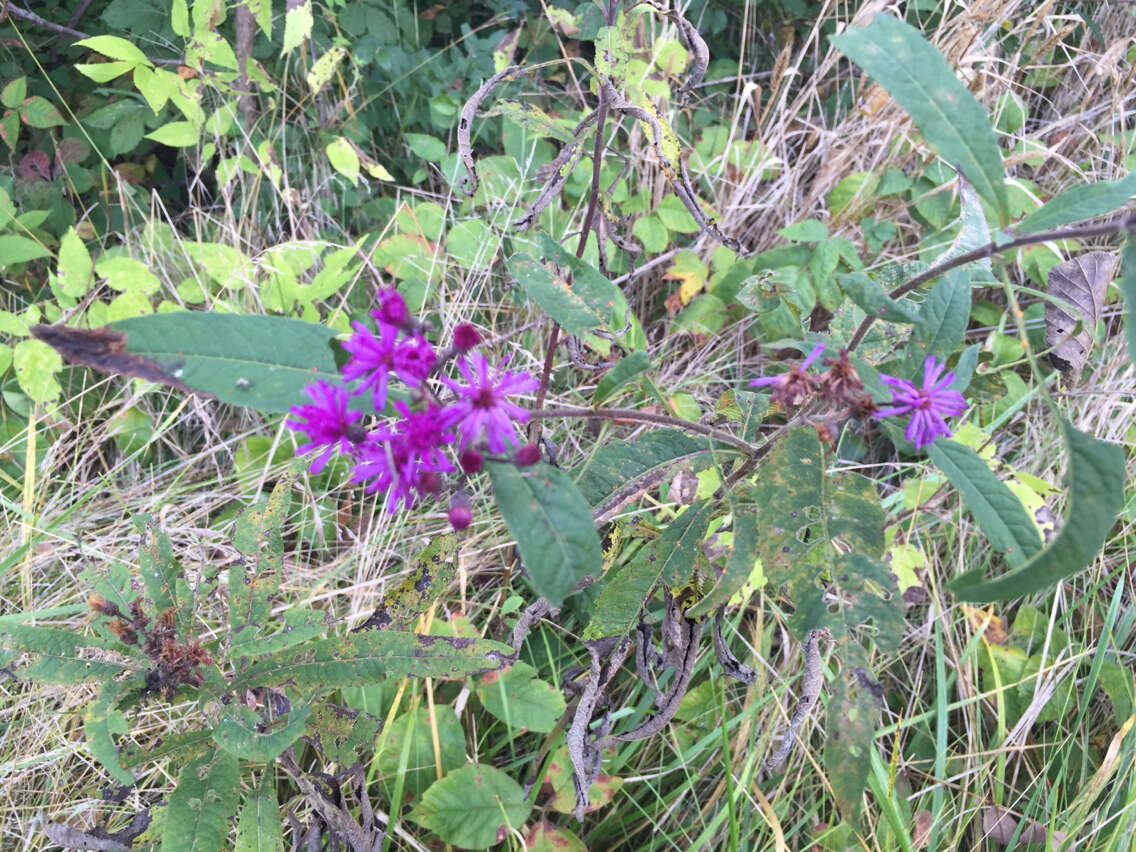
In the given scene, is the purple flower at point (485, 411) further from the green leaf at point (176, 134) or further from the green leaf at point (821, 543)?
the green leaf at point (176, 134)

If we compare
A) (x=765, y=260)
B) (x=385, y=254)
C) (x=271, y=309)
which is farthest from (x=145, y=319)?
(x=765, y=260)

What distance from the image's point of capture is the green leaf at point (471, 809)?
136 centimetres

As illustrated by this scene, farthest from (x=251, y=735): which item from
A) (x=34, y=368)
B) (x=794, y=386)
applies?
(x=34, y=368)

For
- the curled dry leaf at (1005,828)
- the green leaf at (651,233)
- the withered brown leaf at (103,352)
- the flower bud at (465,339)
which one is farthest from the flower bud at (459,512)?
the green leaf at (651,233)

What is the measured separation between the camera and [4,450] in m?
1.94

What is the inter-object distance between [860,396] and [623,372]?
0.26m

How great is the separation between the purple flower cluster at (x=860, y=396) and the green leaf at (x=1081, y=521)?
183 mm

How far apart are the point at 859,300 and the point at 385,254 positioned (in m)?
1.53

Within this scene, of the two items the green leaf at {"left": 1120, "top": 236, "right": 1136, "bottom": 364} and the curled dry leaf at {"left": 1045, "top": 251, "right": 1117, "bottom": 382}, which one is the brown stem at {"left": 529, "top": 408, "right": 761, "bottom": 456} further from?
the curled dry leaf at {"left": 1045, "top": 251, "right": 1117, "bottom": 382}

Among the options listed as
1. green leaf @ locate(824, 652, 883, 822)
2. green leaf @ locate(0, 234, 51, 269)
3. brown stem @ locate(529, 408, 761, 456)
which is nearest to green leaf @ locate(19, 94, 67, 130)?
green leaf @ locate(0, 234, 51, 269)

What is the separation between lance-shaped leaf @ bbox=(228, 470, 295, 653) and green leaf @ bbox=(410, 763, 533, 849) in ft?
1.40

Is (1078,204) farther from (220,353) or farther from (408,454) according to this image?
(220,353)

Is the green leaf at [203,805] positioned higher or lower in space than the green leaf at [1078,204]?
lower

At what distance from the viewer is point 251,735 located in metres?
0.98
